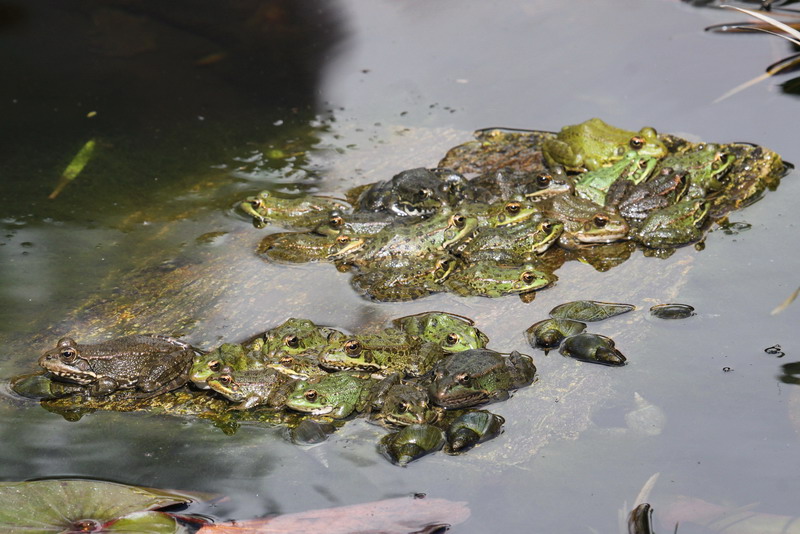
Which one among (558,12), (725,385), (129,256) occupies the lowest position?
(129,256)

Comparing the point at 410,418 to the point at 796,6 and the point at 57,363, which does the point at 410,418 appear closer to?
the point at 57,363

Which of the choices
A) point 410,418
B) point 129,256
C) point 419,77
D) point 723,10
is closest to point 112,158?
point 129,256

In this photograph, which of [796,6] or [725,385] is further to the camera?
[796,6]

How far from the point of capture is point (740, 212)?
24.0 ft

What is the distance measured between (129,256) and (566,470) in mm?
3873

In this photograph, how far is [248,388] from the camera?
5.36 metres

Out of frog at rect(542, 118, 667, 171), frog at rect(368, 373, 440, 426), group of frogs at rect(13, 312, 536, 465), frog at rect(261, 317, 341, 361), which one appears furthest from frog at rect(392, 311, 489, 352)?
frog at rect(542, 118, 667, 171)

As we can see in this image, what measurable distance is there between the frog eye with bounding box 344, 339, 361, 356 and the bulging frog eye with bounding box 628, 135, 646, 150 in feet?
11.5

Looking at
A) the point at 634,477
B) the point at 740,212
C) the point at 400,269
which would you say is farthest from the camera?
the point at 740,212

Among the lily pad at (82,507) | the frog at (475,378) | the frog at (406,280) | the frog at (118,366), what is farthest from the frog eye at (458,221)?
the lily pad at (82,507)

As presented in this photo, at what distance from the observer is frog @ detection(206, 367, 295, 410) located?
17.5 feet

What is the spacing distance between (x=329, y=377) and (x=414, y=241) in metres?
1.75

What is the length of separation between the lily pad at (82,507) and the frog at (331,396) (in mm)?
880

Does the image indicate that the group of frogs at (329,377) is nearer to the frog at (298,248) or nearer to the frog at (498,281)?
the frog at (498,281)
